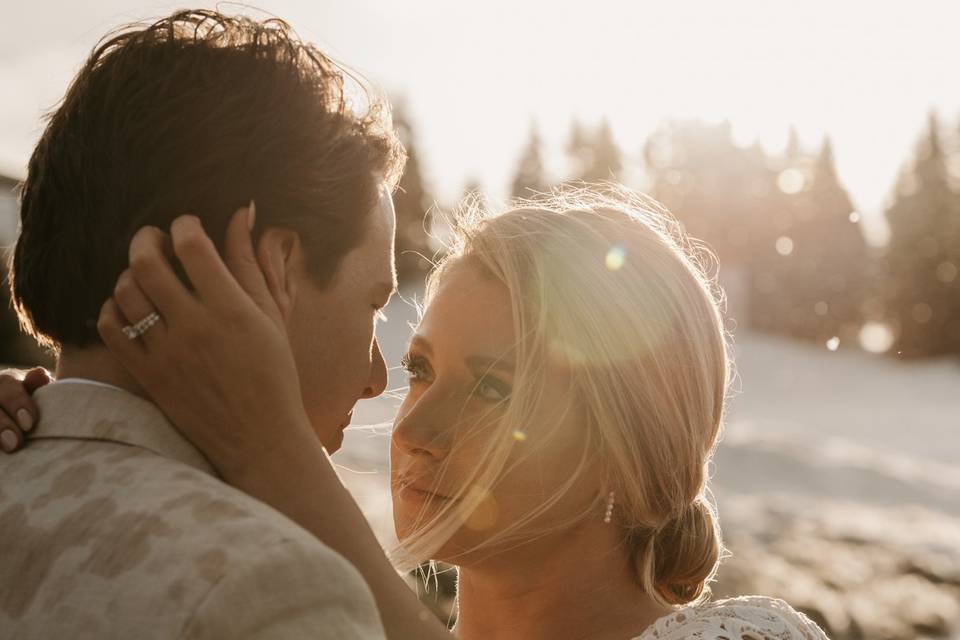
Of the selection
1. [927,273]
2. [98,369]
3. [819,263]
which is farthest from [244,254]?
[927,273]

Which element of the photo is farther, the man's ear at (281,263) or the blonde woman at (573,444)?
the blonde woman at (573,444)

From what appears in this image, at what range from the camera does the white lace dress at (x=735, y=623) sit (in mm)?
3021

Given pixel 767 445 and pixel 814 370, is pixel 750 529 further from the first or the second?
pixel 814 370

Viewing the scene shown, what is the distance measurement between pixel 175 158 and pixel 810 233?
51182mm

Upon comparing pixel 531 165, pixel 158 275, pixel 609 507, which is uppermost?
pixel 158 275

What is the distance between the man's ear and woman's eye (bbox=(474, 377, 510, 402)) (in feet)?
3.96

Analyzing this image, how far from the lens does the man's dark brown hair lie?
204 cm

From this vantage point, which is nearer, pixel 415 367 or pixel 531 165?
pixel 415 367

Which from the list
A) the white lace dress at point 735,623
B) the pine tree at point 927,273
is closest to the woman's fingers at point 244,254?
the white lace dress at point 735,623

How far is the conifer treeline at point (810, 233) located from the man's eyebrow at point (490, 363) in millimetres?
41650

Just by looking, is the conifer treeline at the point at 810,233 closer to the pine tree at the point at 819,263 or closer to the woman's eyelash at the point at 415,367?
the pine tree at the point at 819,263

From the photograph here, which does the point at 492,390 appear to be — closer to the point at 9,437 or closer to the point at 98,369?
the point at 98,369

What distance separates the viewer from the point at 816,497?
22469 millimetres

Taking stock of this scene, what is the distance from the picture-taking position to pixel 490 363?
3.40 metres
